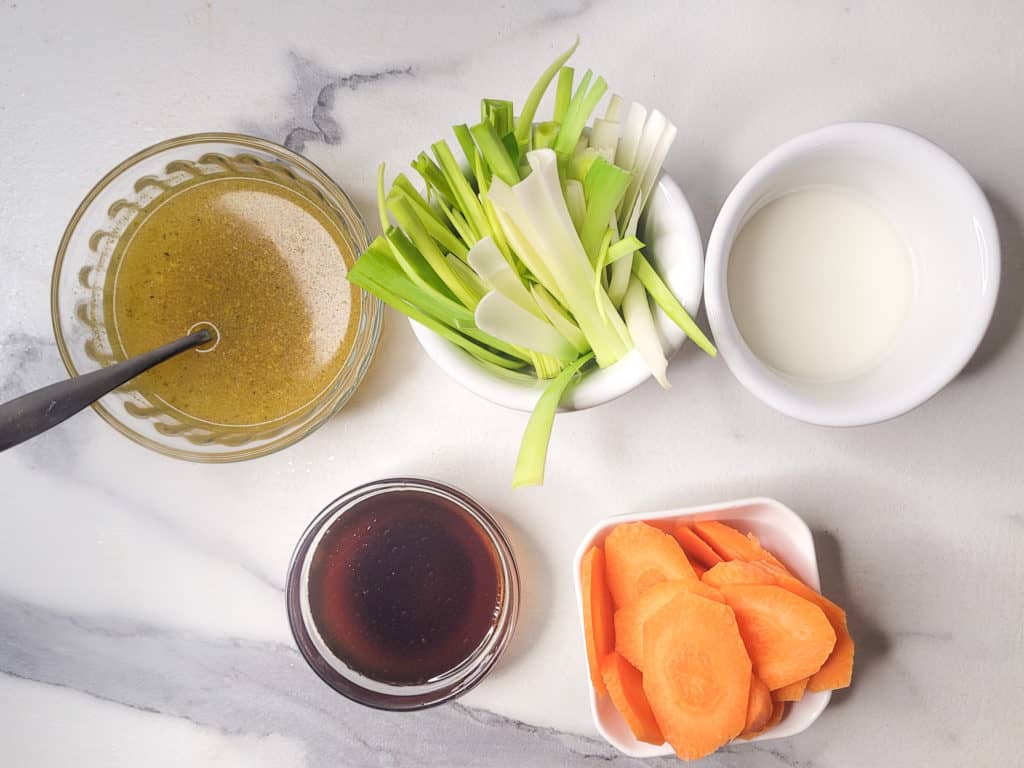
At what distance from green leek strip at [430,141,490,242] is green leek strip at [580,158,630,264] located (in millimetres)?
92

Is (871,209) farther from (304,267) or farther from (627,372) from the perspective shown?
(304,267)

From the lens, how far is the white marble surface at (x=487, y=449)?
904 millimetres

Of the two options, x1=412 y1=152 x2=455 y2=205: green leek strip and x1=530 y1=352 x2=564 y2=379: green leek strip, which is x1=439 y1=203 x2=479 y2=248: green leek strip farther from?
x1=530 y1=352 x2=564 y2=379: green leek strip

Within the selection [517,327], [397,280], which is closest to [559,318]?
[517,327]

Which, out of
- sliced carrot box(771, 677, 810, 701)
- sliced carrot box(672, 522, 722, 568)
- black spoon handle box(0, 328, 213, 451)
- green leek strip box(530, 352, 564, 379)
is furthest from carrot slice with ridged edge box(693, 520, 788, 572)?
black spoon handle box(0, 328, 213, 451)

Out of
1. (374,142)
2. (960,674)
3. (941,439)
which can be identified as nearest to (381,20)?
(374,142)

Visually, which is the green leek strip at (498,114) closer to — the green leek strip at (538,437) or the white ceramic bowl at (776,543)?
the green leek strip at (538,437)

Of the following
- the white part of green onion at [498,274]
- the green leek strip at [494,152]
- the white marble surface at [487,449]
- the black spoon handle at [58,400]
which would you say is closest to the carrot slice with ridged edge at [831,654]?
the white marble surface at [487,449]

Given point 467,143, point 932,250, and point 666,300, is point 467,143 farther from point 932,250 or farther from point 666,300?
point 932,250

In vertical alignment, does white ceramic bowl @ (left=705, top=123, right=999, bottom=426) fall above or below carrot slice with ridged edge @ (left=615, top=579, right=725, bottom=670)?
above

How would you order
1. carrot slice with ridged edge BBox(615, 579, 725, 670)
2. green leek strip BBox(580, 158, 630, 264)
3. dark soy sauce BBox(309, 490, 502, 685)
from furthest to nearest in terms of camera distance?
dark soy sauce BBox(309, 490, 502, 685)
carrot slice with ridged edge BBox(615, 579, 725, 670)
green leek strip BBox(580, 158, 630, 264)

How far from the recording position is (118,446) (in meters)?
0.96

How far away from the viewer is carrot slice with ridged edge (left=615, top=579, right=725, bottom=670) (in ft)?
2.64

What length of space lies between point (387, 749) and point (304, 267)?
1.77 ft
